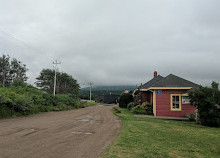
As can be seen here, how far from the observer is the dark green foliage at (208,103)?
36.0 ft

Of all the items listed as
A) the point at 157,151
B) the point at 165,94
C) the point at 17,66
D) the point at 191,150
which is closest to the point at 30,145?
the point at 157,151

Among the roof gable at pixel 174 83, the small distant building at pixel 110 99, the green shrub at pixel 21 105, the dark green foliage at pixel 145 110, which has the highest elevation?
the roof gable at pixel 174 83

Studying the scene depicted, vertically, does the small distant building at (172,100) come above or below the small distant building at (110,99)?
above

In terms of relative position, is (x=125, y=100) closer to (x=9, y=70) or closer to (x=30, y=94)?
(x=30, y=94)

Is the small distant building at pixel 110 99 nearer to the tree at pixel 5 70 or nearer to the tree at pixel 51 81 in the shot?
the tree at pixel 51 81

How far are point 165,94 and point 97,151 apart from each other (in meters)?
12.9

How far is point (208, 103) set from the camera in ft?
36.7

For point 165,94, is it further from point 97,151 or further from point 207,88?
point 97,151

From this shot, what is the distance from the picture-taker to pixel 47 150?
4773 millimetres

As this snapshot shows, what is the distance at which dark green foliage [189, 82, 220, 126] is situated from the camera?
10969 millimetres

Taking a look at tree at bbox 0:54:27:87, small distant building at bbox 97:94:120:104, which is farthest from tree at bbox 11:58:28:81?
small distant building at bbox 97:94:120:104

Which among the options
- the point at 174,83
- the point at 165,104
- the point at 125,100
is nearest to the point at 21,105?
the point at 165,104

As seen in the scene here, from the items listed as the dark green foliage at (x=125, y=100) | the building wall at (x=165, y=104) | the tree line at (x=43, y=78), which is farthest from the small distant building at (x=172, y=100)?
the tree line at (x=43, y=78)

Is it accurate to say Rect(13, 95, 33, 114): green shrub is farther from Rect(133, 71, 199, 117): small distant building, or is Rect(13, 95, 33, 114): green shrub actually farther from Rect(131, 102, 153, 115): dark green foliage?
Rect(133, 71, 199, 117): small distant building
